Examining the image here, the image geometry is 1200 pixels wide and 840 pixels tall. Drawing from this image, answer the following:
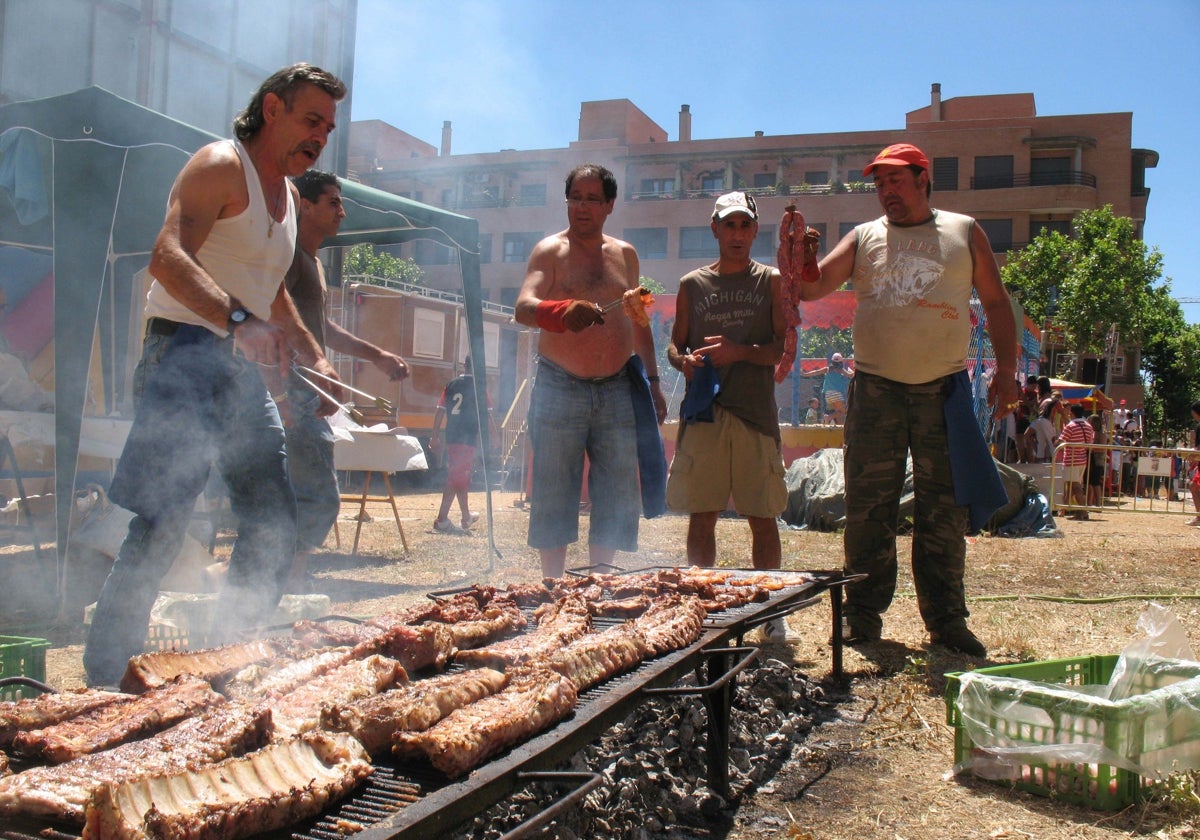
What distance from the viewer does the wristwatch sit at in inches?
Answer: 109

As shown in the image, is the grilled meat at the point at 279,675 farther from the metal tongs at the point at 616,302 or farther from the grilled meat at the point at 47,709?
the metal tongs at the point at 616,302

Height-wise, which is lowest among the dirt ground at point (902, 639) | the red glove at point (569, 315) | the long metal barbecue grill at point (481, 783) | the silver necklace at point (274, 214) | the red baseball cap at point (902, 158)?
the dirt ground at point (902, 639)

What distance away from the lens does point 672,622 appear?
2604 millimetres

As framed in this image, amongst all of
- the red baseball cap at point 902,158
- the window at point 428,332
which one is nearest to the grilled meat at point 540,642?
the red baseball cap at point 902,158

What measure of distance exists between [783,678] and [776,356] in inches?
66.3

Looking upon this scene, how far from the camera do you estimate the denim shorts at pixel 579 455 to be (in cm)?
466

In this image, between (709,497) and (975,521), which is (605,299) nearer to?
(709,497)

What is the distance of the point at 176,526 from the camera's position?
3.10 meters

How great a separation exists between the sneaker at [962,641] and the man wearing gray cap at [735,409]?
0.81 m

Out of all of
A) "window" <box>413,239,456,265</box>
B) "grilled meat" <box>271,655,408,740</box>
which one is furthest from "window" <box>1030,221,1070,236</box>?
"grilled meat" <box>271,655,408,740</box>

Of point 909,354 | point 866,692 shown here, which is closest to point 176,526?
point 866,692

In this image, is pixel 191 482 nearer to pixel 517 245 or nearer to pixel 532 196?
pixel 517 245

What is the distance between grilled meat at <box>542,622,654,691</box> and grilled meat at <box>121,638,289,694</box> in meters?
0.74

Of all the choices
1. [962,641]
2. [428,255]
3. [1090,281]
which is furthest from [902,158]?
[428,255]
